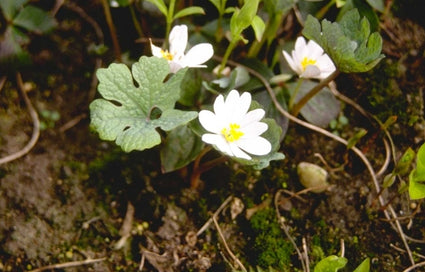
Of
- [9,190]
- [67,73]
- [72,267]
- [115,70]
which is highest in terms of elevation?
[115,70]

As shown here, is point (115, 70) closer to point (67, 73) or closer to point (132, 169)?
point (132, 169)

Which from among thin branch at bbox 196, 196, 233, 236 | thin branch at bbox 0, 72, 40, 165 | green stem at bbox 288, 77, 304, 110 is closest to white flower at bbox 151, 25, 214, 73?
green stem at bbox 288, 77, 304, 110

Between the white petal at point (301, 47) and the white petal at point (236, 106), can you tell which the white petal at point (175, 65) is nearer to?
the white petal at point (236, 106)

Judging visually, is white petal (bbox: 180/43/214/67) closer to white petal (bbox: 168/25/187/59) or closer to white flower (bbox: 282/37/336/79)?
white petal (bbox: 168/25/187/59)

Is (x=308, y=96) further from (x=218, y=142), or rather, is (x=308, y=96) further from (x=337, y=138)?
(x=218, y=142)

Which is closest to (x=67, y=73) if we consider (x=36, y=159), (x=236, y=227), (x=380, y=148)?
(x=36, y=159)

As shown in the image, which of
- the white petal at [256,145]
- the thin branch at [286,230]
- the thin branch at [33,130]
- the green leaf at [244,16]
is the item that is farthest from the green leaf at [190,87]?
the thin branch at [33,130]
